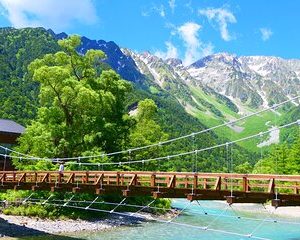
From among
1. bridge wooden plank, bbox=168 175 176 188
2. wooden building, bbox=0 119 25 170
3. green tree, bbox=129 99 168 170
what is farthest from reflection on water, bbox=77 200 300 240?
wooden building, bbox=0 119 25 170

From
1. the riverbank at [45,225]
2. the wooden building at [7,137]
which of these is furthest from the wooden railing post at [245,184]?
the wooden building at [7,137]

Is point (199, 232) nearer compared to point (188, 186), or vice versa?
point (188, 186)

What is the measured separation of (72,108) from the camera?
39.4m

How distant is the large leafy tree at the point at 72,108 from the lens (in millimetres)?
38000

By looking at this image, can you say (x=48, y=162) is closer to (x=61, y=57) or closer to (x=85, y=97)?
(x=85, y=97)

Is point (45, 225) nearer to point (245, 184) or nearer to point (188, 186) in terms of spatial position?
A: point (188, 186)

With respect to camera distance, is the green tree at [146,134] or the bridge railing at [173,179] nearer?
the bridge railing at [173,179]

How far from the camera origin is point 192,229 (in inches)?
1342

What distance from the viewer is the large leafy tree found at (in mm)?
38000

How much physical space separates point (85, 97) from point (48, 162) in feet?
18.9

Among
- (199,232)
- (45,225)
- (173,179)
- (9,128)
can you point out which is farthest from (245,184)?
(9,128)

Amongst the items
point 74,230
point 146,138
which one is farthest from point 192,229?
point 146,138

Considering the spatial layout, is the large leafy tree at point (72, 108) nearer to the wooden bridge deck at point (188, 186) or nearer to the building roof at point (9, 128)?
the building roof at point (9, 128)

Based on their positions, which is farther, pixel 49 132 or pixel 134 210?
pixel 134 210
